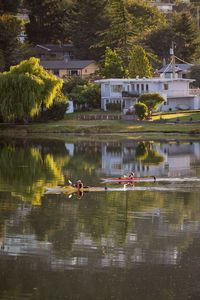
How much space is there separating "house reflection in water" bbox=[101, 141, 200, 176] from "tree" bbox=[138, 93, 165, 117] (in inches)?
563

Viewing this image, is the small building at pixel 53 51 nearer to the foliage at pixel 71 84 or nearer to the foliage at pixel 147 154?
the foliage at pixel 71 84

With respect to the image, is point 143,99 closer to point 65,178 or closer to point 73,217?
point 65,178

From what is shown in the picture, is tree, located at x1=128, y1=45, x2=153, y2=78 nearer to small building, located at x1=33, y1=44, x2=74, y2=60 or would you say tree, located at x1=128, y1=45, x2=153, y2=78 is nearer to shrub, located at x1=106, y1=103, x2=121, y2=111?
shrub, located at x1=106, y1=103, x2=121, y2=111

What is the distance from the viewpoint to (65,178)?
57125mm

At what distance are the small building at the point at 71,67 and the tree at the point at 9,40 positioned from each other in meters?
14.3

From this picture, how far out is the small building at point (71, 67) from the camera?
130000 millimetres

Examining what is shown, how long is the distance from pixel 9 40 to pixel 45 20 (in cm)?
3349

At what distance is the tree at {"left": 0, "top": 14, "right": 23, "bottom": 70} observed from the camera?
112m

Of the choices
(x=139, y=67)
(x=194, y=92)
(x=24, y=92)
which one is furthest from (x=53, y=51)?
(x=24, y=92)

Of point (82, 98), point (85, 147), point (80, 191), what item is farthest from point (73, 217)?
point (82, 98)

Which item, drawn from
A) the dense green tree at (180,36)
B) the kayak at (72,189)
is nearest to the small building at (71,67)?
the dense green tree at (180,36)

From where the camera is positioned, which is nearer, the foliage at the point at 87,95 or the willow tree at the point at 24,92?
the willow tree at the point at 24,92

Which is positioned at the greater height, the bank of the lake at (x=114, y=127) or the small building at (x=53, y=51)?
the small building at (x=53, y=51)

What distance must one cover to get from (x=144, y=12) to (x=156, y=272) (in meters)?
127
